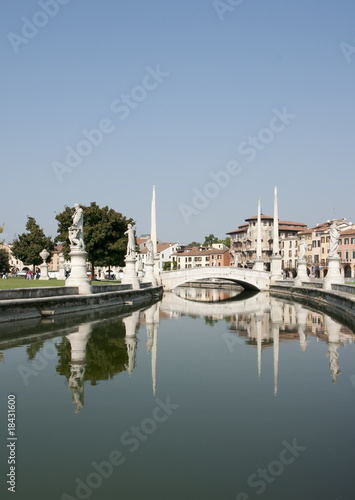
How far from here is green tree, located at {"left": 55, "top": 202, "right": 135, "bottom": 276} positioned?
177 ft

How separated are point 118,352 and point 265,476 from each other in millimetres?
8109

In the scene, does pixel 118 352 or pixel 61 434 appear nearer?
pixel 61 434

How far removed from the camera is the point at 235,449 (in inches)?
252

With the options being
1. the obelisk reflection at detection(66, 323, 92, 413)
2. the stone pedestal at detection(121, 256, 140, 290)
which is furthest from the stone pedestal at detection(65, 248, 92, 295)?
the stone pedestal at detection(121, 256, 140, 290)

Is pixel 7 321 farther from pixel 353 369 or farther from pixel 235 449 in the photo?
pixel 235 449

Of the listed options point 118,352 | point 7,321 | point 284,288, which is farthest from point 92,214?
point 118,352

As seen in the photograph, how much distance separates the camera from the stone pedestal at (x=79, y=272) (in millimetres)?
25031

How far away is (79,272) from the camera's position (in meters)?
25.2

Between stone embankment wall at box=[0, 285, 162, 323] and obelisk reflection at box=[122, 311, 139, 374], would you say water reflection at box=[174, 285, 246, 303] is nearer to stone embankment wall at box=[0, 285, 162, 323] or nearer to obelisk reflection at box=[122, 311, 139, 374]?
stone embankment wall at box=[0, 285, 162, 323]

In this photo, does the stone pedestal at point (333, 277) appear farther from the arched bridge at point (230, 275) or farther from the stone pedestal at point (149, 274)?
the arched bridge at point (230, 275)

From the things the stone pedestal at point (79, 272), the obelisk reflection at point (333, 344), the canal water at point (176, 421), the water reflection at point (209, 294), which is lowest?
the water reflection at point (209, 294)

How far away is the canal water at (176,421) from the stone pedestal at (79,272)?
1028 centimetres

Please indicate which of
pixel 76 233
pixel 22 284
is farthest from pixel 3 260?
pixel 76 233

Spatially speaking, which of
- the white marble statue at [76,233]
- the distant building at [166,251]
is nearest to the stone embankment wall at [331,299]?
the white marble statue at [76,233]
